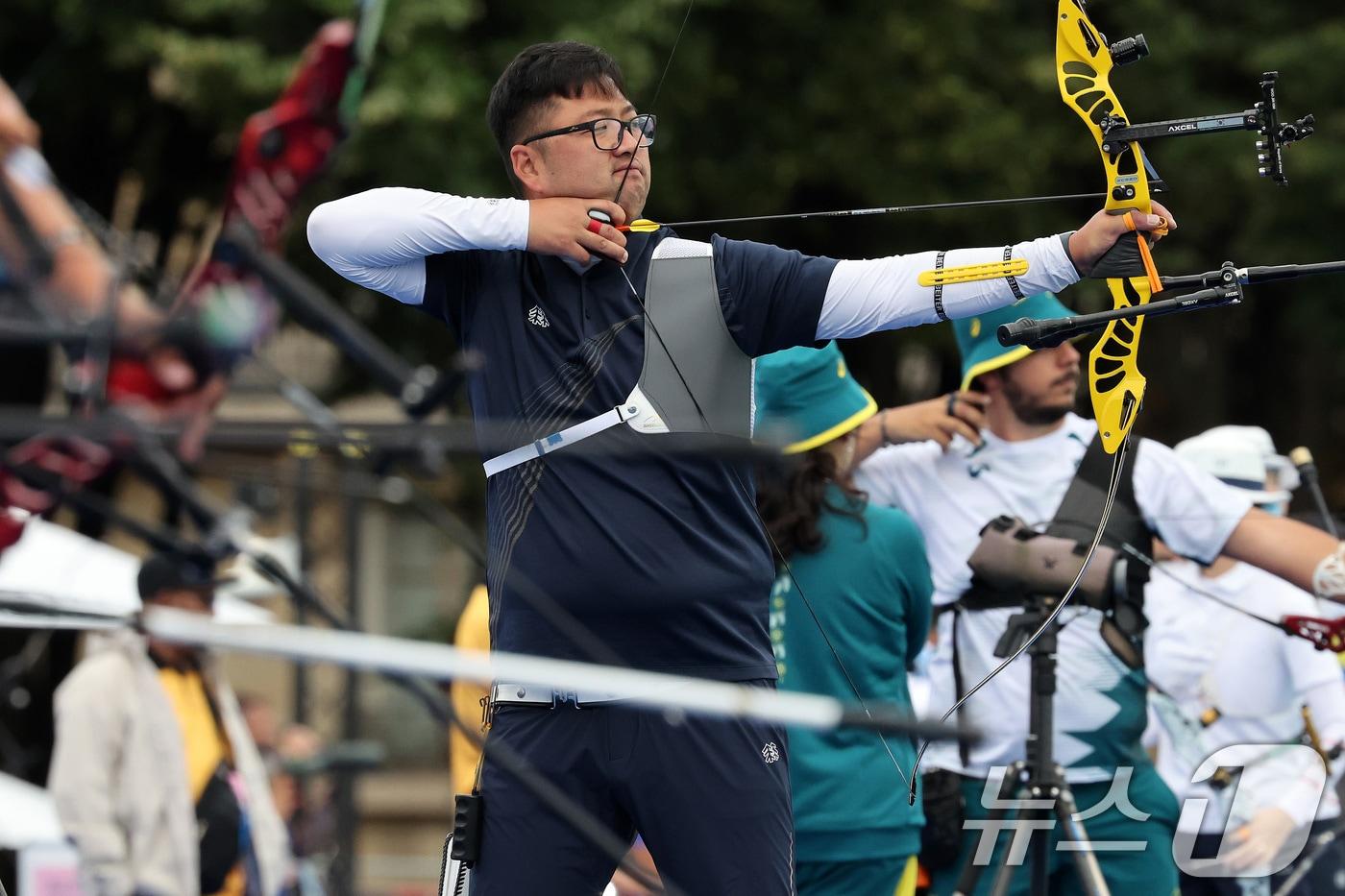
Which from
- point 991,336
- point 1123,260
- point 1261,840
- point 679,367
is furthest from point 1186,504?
point 679,367

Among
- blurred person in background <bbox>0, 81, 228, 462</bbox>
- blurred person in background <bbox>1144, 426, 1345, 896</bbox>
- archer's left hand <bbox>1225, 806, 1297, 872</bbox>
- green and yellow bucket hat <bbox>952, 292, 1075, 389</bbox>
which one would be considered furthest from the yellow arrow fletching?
archer's left hand <bbox>1225, 806, 1297, 872</bbox>

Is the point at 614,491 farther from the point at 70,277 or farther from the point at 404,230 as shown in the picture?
the point at 70,277

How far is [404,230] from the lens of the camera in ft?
10.1

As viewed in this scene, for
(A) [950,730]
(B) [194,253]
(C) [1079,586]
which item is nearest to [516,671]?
(A) [950,730]

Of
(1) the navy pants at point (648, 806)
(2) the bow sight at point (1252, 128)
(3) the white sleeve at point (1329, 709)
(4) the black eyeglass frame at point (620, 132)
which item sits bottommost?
(3) the white sleeve at point (1329, 709)

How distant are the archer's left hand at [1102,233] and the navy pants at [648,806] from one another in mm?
950

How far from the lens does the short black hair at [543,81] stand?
3.18m

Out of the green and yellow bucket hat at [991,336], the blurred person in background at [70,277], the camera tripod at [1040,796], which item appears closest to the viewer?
the blurred person in background at [70,277]

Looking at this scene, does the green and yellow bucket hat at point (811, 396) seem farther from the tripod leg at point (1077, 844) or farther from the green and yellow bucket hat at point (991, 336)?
the tripod leg at point (1077, 844)

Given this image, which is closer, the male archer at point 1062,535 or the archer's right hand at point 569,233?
the archer's right hand at point 569,233

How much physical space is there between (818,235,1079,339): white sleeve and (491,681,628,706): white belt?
0.73 meters

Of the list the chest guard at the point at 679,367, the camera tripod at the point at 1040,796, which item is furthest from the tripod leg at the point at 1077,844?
the chest guard at the point at 679,367

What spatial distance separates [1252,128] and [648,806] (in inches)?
58.2

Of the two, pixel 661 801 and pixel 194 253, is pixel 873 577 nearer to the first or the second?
pixel 661 801
